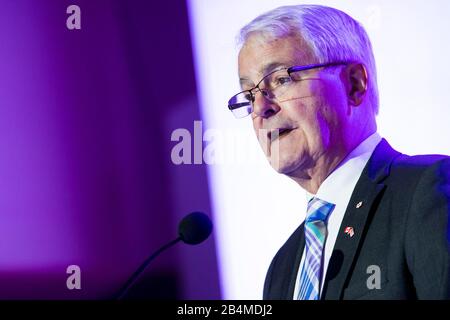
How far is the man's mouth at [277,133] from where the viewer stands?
216 cm

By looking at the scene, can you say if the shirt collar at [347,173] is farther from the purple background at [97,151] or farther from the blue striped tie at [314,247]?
the purple background at [97,151]

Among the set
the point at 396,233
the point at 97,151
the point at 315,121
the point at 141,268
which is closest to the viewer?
the point at 396,233

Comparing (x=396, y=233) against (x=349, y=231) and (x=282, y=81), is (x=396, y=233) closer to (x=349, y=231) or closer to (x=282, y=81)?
(x=349, y=231)

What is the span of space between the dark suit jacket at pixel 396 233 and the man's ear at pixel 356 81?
0.55ft

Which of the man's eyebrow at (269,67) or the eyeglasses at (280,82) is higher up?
the man's eyebrow at (269,67)

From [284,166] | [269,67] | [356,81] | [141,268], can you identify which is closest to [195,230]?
[141,268]

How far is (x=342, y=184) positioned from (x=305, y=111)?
0.27 meters

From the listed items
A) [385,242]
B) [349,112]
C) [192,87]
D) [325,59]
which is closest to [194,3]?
[192,87]

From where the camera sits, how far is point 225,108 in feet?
7.41

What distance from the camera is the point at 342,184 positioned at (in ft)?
6.93

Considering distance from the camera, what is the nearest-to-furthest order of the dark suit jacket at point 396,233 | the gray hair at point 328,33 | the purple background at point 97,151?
the dark suit jacket at point 396,233 < the gray hair at point 328,33 < the purple background at point 97,151

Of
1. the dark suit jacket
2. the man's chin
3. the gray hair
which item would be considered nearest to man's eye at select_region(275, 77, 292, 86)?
the gray hair

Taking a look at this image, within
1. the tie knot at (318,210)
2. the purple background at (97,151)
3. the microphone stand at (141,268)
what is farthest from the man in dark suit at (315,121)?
the microphone stand at (141,268)

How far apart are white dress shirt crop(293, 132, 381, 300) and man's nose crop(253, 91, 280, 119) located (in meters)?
0.28
